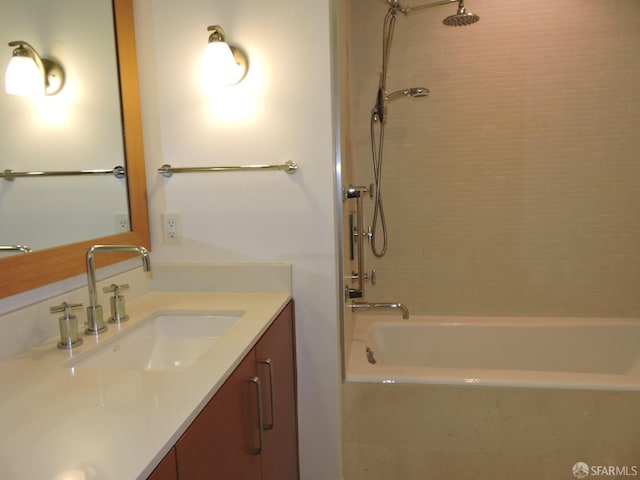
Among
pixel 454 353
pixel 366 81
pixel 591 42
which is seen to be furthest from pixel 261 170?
pixel 591 42

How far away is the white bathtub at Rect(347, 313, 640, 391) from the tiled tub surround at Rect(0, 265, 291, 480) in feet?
4.18

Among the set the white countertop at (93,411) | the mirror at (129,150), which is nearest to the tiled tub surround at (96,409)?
the white countertop at (93,411)

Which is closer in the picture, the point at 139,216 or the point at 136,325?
the point at 136,325

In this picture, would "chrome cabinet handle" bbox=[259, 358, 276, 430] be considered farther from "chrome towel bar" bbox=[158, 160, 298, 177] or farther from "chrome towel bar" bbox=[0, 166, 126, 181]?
"chrome towel bar" bbox=[0, 166, 126, 181]

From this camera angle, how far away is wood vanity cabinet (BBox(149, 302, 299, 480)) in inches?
31.1

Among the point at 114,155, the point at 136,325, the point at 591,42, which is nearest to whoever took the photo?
the point at 136,325

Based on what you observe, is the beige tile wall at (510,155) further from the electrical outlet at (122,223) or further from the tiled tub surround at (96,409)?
the tiled tub surround at (96,409)

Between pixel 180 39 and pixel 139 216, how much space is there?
641 mm

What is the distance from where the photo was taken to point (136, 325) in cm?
123

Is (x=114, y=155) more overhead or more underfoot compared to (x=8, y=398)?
more overhead

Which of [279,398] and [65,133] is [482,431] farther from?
[65,133]

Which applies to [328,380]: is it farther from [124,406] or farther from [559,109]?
[559,109]

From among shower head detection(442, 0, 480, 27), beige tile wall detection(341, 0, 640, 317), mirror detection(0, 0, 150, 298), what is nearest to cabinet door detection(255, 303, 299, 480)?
mirror detection(0, 0, 150, 298)

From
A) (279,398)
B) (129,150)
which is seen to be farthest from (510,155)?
(129,150)
